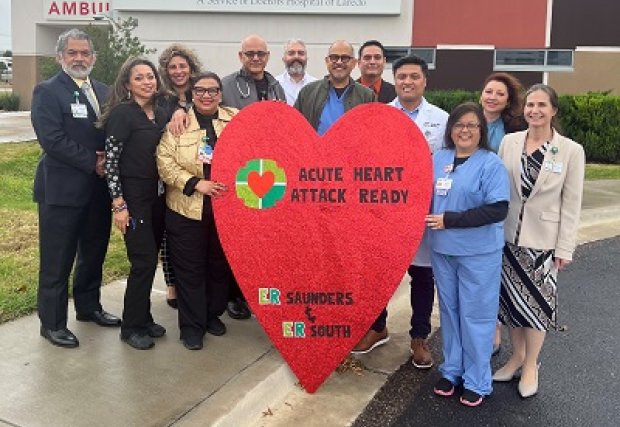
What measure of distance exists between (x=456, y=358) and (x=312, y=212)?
1.14m

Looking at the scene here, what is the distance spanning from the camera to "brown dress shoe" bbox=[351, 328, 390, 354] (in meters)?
4.14

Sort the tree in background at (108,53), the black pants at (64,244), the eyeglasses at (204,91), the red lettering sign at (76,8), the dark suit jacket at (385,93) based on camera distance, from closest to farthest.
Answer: the eyeglasses at (204,91) < the black pants at (64,244) < the dark suit jacket at (385,93) < the tree in background at (108,53) < the red lettering sign at (76,8)

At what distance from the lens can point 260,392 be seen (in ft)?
11.2

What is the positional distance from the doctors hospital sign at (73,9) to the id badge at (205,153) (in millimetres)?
18926

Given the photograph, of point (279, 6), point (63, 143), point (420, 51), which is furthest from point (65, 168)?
point (420, 51)

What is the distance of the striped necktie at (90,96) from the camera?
148 inches

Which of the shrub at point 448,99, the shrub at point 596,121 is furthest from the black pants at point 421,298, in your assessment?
the shrub at point 448,99

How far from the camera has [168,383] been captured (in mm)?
3406

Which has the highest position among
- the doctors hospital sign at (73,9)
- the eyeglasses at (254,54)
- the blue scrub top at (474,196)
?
the doctors hospital sign at (73,9)

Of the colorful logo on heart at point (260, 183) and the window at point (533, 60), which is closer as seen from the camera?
the colorful logo on heart at point (260, 183)

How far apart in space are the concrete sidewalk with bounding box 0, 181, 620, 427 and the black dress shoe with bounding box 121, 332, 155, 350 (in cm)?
4

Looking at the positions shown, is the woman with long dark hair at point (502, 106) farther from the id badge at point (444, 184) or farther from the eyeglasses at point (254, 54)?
the eyeglasses at point (254, 54)

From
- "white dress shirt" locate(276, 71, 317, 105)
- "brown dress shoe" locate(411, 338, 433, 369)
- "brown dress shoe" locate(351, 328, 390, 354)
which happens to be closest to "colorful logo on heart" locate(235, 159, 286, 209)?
"brown dress shoe" locate(351, 328, 390, 354)

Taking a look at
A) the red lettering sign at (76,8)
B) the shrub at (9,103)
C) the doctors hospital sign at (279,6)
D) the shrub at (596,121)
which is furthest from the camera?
the shrub at (9,103)
